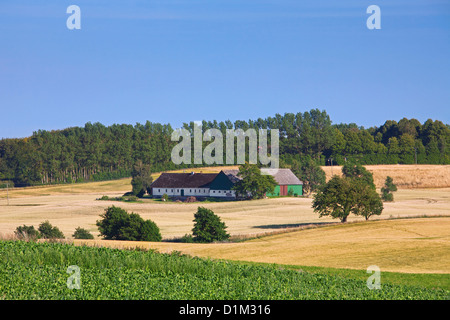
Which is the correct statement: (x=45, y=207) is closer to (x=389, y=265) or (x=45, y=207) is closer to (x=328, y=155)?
(x=389, y=265)

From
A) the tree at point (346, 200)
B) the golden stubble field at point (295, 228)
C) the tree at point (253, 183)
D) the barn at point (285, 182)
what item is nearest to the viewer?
the golden stubble field at point (295, 228)

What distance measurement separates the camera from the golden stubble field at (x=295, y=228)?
35625mm

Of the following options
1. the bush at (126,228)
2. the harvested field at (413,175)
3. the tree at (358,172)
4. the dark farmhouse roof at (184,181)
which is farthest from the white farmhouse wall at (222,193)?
the bush at (126,228)

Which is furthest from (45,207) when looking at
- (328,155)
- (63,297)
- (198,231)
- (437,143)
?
(437,143)

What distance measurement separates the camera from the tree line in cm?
16500

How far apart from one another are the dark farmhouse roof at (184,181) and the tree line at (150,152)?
43.8 m

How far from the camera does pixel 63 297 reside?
15961 millimetres

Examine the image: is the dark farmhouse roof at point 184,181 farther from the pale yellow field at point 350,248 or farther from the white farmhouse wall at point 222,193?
the pale yellow field at point 350,248

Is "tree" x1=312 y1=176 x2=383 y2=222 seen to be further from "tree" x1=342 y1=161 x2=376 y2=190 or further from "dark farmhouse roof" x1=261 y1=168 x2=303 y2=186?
"tree" x1=342 y1=161 x2=376 y2=190

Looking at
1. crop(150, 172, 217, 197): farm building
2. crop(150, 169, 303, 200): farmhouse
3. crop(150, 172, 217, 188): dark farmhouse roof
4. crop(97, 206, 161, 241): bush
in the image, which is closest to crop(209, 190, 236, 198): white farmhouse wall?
crop(150, 169, 303, 200): farmhouse

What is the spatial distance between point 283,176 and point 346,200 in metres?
58.1

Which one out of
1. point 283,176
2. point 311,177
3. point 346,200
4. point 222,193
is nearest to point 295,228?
point 346,200

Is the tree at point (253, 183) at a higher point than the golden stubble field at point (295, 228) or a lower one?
higher
